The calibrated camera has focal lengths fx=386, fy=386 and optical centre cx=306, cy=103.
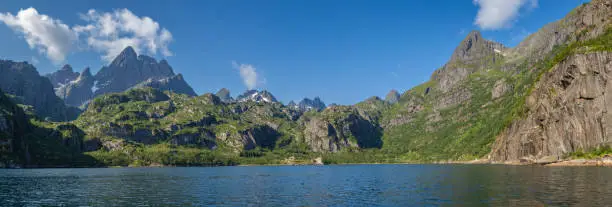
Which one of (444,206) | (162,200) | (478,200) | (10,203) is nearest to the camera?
(444,206)

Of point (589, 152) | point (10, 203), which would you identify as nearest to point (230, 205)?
point (10, 203)

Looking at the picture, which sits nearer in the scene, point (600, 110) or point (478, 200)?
point (478, 200)

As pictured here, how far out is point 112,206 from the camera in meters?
68.2

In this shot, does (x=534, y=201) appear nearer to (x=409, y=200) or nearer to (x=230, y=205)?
(x=409, y=200)

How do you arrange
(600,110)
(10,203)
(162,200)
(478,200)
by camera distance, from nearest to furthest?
1. (478,200)
2. (10,203)
3. (162,200)
4. (600,110)

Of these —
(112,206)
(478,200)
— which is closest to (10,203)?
(112,206)

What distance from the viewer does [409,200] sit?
2726 inches

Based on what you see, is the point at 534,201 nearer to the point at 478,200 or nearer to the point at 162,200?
the point at 478,200

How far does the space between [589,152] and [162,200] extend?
204953mm

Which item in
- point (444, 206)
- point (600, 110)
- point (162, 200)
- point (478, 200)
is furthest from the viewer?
point (600, 110)

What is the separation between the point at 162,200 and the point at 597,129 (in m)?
207

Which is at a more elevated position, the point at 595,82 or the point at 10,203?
the point at 595,82

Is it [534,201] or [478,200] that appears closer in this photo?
[534,201]

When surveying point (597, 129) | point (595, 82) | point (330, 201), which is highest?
point (595, 82)
